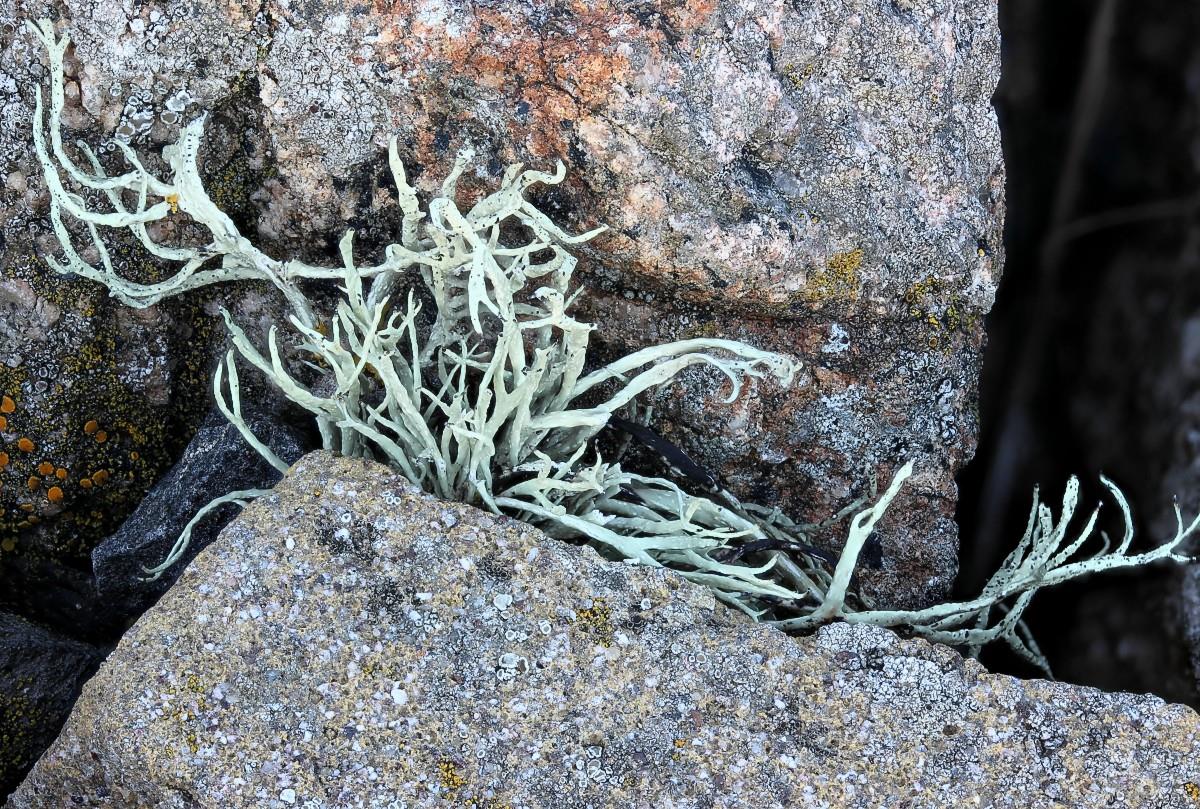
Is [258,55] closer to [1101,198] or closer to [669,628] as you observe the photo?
[669,628]

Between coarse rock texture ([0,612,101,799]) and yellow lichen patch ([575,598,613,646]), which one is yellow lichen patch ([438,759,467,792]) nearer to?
yellow lichen patch ([575,598,613,646])

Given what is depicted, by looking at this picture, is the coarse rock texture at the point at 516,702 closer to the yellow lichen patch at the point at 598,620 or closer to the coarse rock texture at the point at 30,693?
the yellow lichen patch at the point at 598,620

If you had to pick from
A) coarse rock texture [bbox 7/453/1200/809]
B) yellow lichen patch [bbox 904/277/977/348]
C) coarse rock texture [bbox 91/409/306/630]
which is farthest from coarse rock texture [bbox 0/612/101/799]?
yellow lichen patch [bbox 904/277/977/348]

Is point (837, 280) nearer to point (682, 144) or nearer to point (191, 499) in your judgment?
point (682, 144)

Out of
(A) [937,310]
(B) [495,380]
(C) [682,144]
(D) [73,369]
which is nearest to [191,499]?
(D) [73,369]

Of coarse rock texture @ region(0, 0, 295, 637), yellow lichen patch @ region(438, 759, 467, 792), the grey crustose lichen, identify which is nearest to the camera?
yellow lichen patch @ region(438, 759, 467, 792)

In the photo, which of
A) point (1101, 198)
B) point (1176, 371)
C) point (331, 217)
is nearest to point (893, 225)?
point (331, 217)

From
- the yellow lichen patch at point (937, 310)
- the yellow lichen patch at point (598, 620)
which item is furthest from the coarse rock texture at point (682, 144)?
the yellow lichen patch at point (598, 620)
